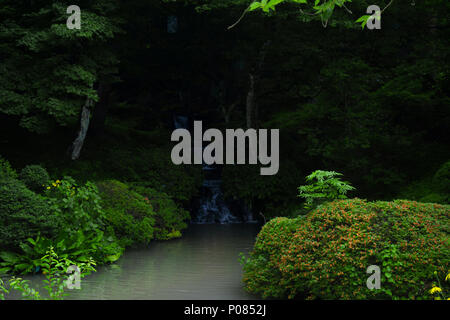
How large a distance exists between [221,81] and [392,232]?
2140cm

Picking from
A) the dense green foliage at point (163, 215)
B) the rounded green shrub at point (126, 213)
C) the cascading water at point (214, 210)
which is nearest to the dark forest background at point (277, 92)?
the cascading water at point (214, 210)

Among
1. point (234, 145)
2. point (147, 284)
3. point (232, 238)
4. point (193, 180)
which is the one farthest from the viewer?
point (234, 145)

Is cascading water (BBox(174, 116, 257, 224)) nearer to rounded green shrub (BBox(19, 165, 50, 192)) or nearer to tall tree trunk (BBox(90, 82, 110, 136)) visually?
tall tree trunk (BBox(90, 82, 110, 136))

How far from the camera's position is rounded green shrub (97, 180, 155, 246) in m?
12.8

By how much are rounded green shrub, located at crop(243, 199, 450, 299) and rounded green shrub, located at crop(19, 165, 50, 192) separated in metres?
5.94

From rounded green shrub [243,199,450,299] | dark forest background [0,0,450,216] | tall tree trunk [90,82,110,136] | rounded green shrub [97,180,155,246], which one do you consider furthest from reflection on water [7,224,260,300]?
tall tree trunk [90,82,110,136]

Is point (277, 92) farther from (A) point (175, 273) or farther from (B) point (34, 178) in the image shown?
(A) point (175, 273)

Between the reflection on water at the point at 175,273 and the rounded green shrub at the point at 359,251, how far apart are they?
1200mm

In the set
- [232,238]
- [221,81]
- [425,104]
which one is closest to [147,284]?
[232,238]

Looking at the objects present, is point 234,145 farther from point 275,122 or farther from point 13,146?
point 13,146

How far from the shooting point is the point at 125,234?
13.0 metres

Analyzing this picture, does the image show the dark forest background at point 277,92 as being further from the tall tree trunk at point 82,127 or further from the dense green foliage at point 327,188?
the dense green foliage at point 327,188

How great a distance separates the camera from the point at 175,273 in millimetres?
10070

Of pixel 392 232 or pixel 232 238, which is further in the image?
pixel 232 238
